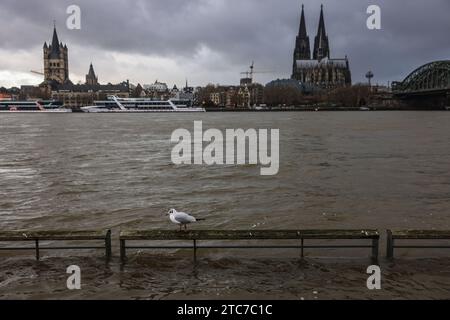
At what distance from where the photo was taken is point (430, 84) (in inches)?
6462

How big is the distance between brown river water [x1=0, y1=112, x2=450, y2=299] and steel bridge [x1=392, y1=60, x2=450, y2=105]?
126m

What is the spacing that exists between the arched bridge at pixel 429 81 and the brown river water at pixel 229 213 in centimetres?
12521

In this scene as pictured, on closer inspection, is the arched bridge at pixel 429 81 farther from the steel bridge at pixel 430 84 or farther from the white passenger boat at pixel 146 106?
the white passenger boat at pixel 146 106

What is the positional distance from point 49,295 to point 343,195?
11.9 metres

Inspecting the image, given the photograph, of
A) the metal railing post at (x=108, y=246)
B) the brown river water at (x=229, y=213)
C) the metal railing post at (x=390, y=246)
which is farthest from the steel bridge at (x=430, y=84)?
the metal railing post at (x=108, y=246)

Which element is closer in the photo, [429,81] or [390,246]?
[390,246]

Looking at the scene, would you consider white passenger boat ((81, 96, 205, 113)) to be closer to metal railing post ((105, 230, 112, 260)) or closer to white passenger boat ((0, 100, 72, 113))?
white passenger boat ((0, 100, 72, 113))

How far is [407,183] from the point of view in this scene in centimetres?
2053

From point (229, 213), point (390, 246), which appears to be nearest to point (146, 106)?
point (229, 213)

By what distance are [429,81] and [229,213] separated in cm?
16728

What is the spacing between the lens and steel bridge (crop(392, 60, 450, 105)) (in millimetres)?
145625

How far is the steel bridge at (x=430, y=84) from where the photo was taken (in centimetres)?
14562

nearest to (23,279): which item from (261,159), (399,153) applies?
(261,159)

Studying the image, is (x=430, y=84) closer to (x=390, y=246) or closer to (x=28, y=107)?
(x=28, y=107)
